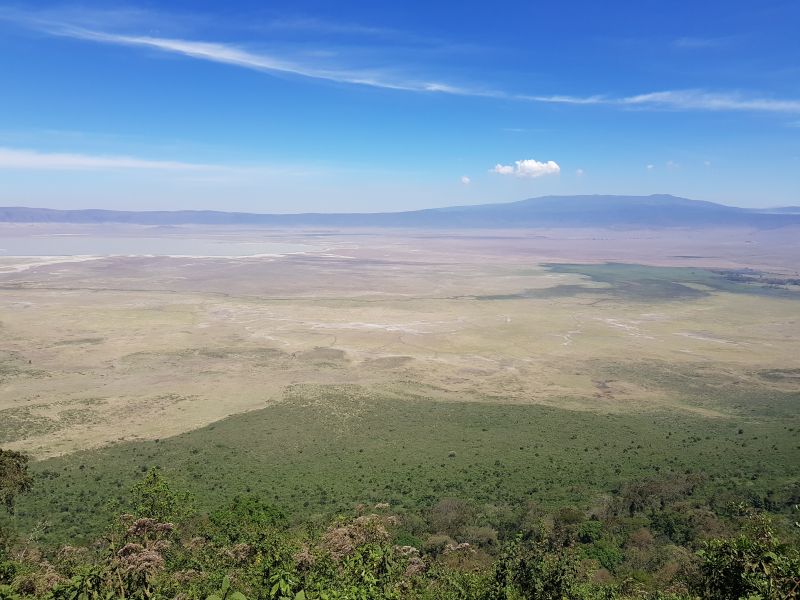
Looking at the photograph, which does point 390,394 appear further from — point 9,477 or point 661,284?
point 661,284

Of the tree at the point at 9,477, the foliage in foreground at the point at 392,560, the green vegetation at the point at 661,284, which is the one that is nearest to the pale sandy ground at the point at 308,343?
the green vegetation at the point at 661,284

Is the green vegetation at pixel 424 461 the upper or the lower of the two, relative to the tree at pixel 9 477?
lower

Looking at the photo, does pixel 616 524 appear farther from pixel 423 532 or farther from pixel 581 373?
pixel 581 373

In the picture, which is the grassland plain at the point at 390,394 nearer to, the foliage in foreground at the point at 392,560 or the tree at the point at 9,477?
the tree at the point at 9,477

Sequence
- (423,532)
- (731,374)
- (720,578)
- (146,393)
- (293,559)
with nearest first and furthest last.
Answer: (720,578)
(293,559)
(423,532)
(146,393)
(731,374)

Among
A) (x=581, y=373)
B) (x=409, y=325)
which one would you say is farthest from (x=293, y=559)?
(x=409, y=325)
